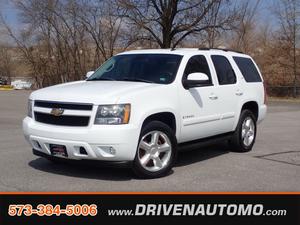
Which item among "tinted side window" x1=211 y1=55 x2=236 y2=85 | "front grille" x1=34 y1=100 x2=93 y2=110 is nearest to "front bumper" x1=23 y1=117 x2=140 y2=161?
"front grille" x1=34 y1=100 x2=93 y2=110

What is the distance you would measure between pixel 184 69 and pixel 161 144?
4.40ft

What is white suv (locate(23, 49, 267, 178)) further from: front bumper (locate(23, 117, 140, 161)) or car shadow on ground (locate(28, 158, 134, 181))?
car shadow on ground (locate(28, 158, 134, 181))

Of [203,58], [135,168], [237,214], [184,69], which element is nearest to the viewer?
[237,214]

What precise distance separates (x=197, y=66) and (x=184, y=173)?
1.84 meters

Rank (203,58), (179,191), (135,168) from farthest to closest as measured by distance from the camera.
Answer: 1. (203,58)
2. (135,168)
3. (179,191)

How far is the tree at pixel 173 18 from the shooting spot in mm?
32781

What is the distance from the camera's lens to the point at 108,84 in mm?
7023

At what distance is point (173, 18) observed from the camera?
3328 cm

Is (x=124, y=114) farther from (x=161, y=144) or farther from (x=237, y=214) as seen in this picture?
(x=237, y=214)

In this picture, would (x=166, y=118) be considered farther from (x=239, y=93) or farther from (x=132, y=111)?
(x=239, y=93)

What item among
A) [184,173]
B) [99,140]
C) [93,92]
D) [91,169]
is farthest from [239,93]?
[99,140]

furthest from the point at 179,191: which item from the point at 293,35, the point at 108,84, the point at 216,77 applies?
the point at 293,35

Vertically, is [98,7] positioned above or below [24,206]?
above

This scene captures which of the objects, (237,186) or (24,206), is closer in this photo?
(24,206)
